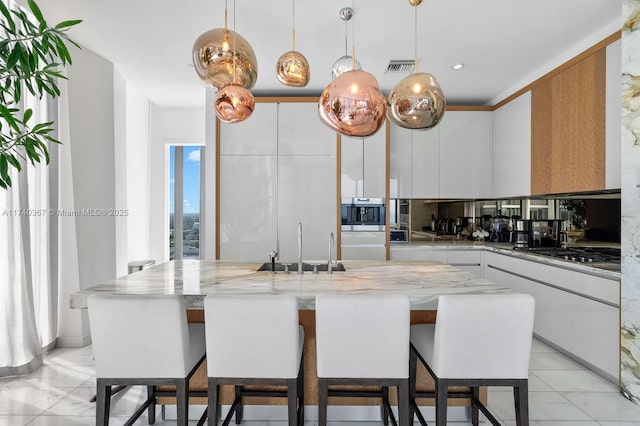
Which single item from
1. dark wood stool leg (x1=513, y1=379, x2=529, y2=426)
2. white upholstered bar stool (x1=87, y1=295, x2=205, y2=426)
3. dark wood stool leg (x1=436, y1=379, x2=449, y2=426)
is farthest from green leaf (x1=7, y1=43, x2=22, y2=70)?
dark wood stool leg (x1=513, y1=379, x2=529, y2=426)

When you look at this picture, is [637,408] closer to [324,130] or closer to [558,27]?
[558,27]

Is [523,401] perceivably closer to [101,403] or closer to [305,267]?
[305,267]

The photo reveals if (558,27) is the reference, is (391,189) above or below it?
below

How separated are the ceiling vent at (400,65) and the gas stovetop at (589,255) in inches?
84.8

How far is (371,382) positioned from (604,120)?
274 cm

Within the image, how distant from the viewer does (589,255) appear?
3.23 m

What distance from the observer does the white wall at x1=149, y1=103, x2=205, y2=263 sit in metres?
5.57

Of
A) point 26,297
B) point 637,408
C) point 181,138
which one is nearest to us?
point 637,408

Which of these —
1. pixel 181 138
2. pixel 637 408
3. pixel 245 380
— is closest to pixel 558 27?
pixel 637 408

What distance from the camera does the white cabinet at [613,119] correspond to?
2865 millimetres

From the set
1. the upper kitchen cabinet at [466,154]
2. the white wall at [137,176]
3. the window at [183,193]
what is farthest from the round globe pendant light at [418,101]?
the window at [183,193]

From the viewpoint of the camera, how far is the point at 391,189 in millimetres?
4895

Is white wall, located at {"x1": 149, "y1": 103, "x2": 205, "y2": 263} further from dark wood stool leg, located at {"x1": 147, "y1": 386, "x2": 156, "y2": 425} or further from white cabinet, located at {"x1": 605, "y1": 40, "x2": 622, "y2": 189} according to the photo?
white cabinet, located at {"x1": 605, "y1": 40, "x2": 622, "y2": 189}

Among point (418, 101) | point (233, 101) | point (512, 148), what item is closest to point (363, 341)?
point (418, 101)
